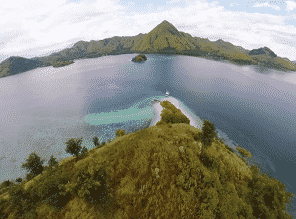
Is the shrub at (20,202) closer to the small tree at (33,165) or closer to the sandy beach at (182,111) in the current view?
the small tree at (33,165)

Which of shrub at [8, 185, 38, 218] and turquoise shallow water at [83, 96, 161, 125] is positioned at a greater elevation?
shrub at [8, 185, 38, 218]

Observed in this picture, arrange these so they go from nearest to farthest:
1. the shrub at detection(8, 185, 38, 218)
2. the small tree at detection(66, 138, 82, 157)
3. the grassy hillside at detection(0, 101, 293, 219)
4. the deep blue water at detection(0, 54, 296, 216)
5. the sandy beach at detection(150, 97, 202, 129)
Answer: the shrub at detection(8, 185, 38, 218)
the grassy hillside at detection(0, 101, 293, 219)
the small tree at detection(66, 138, 82, 157)
the deep blue water at detection(0, 54, 296, 216)
the sandy beach at detection(150, 97, 202, 129)

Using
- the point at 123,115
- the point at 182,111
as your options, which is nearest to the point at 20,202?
the point at 123,115

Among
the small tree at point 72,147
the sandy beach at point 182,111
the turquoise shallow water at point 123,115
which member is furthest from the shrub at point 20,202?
the sandy beach at point 182,111

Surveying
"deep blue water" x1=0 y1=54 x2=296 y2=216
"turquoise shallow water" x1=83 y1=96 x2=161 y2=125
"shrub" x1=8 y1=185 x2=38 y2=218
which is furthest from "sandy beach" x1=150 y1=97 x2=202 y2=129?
"shrub" x1=8 y1=185 x2=38 y2=218

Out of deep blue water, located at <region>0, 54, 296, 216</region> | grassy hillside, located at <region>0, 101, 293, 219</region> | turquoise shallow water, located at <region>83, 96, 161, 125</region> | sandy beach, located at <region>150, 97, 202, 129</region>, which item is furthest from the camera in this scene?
turquoise shallow water, located at <region>83, 96, 161, 125</region>

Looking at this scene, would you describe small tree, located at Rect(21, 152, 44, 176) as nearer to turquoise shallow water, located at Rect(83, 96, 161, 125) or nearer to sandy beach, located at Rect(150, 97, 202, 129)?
turquoise shallow water, located at Rect(83, 96, 161, 125)

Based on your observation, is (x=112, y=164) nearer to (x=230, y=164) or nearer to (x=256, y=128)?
(x=230, y=164)

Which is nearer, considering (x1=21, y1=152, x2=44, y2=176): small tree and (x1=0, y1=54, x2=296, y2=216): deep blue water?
(x1=21, y1=152, x2=44, y2=176): small tree

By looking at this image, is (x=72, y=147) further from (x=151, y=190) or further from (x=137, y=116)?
(x=137, y=116)
